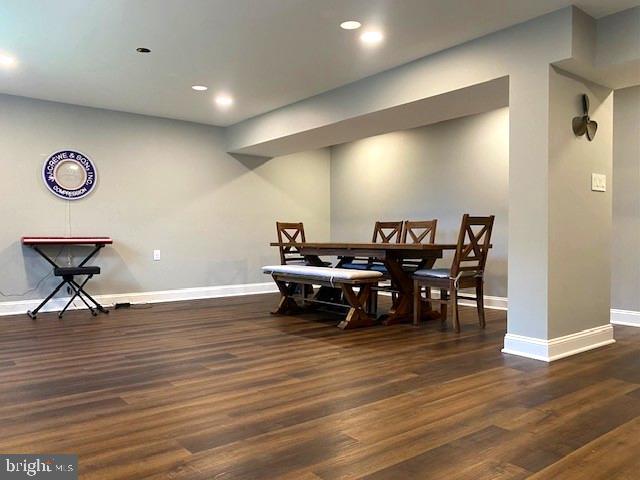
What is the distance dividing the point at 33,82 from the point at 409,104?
134 inches

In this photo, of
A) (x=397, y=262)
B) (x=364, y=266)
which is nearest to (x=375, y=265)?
(x=364, y=266)

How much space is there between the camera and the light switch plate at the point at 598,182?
3.37 metres

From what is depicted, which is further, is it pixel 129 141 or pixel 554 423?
pixel 129 141

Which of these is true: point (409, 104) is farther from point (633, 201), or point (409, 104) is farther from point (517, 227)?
point (633, 201)

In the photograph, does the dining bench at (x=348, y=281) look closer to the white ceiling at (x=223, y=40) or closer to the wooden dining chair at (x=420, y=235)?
the wooden dining chair at (x=420, y=235)

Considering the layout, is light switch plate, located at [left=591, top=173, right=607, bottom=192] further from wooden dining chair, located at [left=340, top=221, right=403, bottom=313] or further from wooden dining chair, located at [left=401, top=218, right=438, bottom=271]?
wooden dining chair, located at [left=340, top=221, right=403, bottom=313]

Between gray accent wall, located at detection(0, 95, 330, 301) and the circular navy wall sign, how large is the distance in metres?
0.07

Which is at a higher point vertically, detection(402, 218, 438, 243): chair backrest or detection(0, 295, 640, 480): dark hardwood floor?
detection(402, 218, 438, 243): chair backrest

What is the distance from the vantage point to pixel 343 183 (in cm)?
726

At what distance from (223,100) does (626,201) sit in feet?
13.0

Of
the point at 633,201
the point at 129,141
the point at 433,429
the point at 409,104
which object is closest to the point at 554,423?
the point at 433,429

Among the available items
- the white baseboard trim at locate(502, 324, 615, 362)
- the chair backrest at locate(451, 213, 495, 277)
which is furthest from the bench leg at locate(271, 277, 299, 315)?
the white baseboard trim at locate(502, 324, 615, 362)

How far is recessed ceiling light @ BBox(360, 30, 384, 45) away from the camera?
336cm

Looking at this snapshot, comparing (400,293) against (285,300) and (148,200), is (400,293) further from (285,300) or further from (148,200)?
(148,200)
